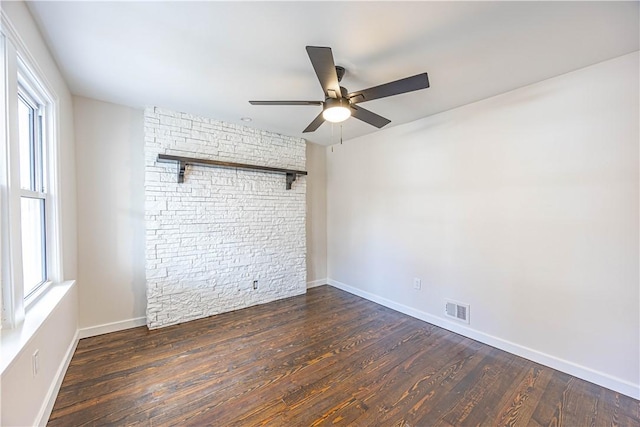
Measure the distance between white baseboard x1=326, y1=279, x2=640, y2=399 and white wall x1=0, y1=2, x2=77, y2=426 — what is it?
11.2ft

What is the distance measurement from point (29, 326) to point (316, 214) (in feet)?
11.8

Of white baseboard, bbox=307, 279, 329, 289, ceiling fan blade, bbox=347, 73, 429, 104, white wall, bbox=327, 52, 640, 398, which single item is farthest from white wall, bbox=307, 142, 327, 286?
ceiling fan blade, bbox=347, 73, 429, 104

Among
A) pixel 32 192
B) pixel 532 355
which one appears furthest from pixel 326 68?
pixel 532 355

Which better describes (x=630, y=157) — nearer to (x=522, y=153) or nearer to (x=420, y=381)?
(x=522, y=153)

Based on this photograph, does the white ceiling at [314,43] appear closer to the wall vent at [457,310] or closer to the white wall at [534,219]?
the white wall at [534,219]

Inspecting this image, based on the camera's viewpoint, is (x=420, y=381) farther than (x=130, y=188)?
No

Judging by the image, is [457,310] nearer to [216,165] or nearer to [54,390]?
[216,165]

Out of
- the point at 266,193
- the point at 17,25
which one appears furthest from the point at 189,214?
the point at 17,25

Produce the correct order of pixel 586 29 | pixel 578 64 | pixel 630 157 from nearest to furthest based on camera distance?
1. pixel 586 29
2. pixel 630 157
3. pixel 578 64

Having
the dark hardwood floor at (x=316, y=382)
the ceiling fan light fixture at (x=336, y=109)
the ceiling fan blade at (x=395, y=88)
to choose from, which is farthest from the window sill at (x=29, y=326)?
the ceiling fan blade at (x=395, y=88)

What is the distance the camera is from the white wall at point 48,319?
1301 millimetres

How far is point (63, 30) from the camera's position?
1.74 m

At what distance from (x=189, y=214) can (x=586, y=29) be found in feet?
12.7

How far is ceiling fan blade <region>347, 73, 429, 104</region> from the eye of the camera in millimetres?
1719
